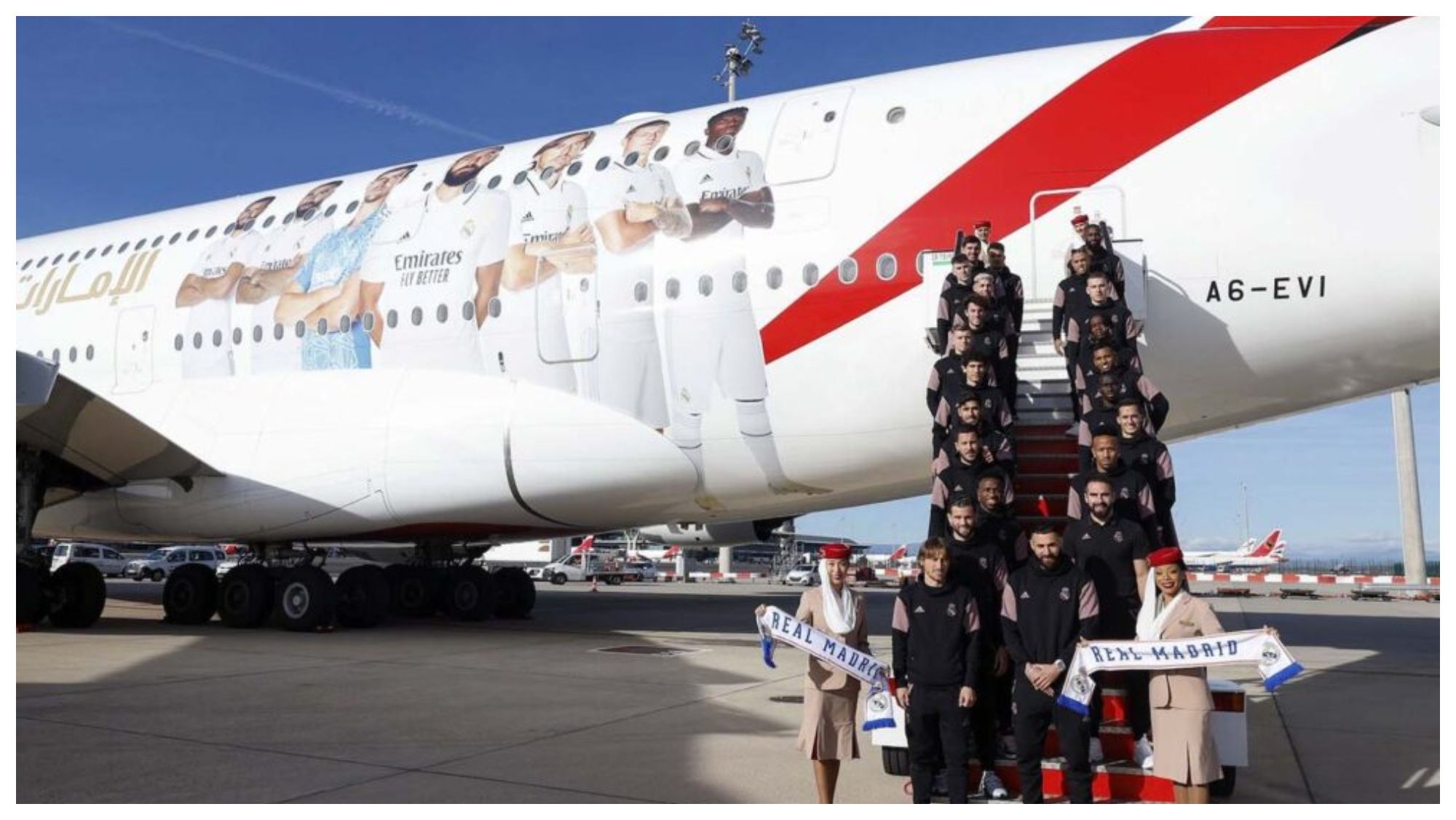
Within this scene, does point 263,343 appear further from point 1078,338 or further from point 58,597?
point 1078,338

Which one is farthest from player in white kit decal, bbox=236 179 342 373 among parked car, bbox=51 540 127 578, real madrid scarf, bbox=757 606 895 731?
parked car, bbox=51 540 127 578

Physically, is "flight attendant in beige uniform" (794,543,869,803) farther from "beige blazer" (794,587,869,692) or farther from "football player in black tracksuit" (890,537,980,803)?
"football player in black tracksuit" (890,537,980,803)

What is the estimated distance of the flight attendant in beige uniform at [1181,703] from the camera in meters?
5.47

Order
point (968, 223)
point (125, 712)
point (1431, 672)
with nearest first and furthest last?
point (125, 712), point (968, 223), point (1431, 672)

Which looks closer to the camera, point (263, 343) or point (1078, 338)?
point (1078, 338)

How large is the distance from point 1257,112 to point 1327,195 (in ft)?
2.89

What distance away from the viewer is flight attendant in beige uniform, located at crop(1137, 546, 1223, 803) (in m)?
5.47

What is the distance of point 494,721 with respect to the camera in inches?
323

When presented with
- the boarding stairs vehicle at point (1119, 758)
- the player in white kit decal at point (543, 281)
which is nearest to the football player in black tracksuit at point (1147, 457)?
the boarding stairs vehicle at point (1119, 758)

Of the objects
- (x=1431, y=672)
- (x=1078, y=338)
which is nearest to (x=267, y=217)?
(x=1078, y=338)

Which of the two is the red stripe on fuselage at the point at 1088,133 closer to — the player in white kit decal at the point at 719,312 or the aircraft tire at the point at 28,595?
the player in white kit decal at the point at 719,312

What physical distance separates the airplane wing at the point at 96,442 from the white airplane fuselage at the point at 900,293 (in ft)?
0.85

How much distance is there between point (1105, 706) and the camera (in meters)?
6.44

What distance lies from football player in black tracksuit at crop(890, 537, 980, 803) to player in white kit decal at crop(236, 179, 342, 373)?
9.94 meters
